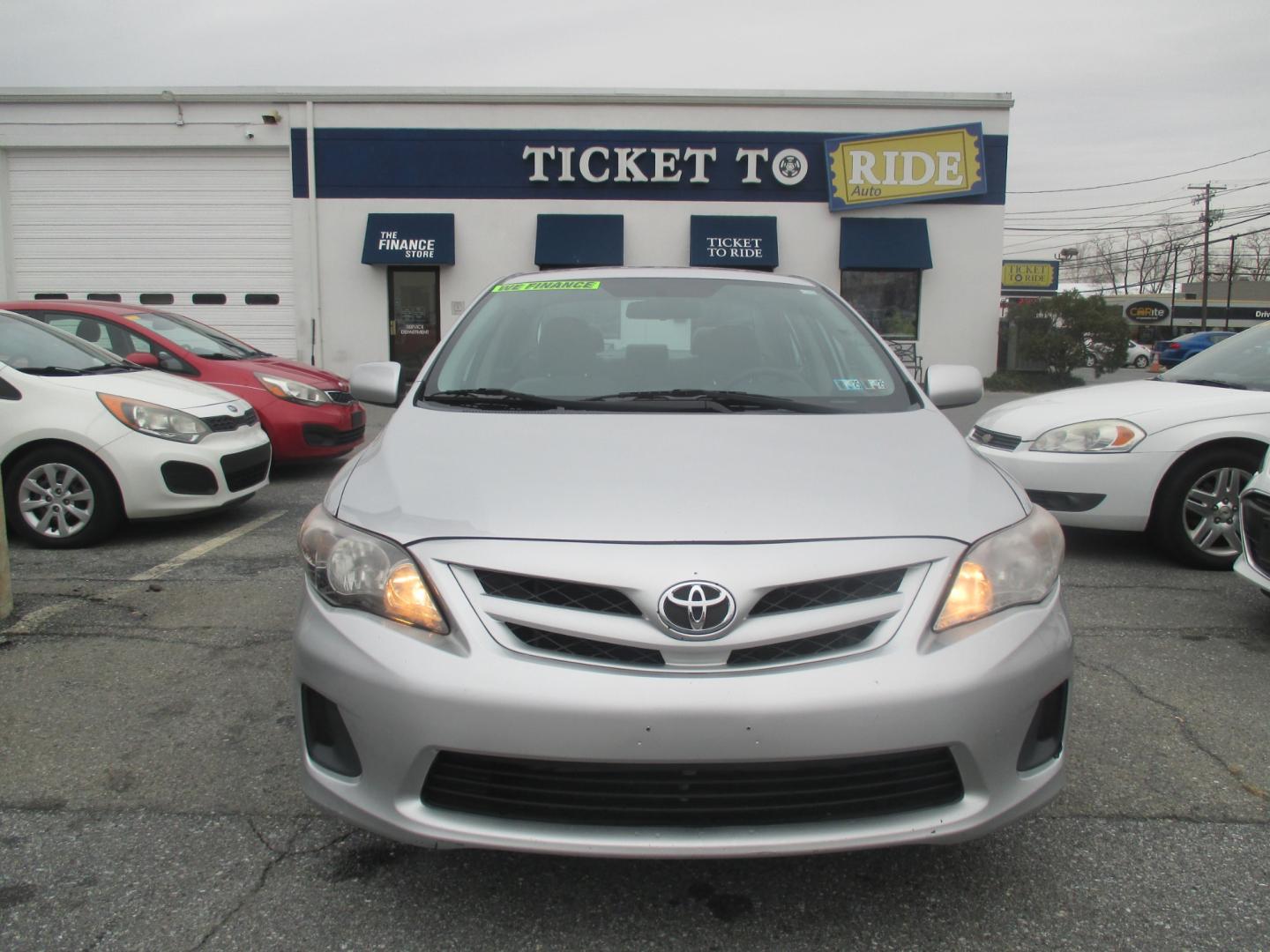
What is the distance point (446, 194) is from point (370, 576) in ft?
55.3

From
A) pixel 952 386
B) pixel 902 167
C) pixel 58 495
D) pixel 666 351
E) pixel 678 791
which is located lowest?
pixel 58 495

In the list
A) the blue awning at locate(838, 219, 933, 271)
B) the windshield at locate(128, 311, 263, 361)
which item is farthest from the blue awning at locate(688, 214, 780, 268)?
the windshield at locate(128, 311, 263, 361)

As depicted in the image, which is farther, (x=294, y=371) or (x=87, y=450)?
(x=294, y=371)

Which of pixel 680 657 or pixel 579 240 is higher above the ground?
pixel 579 240

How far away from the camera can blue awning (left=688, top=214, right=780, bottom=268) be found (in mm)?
17797

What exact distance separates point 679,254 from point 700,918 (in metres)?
16.7

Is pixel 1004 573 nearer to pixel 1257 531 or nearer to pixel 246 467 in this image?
pixel 1257 531

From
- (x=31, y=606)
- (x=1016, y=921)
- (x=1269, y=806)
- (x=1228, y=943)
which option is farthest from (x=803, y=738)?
(x=31, y=606)

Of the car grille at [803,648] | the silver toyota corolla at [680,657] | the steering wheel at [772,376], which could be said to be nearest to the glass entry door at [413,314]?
the steering wheel at [772,376]

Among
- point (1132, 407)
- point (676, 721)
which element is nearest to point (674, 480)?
point (676, 721)

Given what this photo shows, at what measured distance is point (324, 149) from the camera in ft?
58.3

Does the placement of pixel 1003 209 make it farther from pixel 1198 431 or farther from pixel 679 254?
pixel 1198 431

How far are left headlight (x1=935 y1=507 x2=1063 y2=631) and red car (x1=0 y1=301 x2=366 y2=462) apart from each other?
6.61 m

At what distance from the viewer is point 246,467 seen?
6207mm
